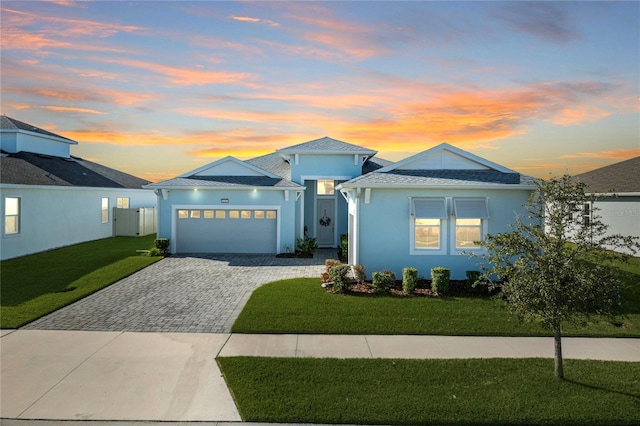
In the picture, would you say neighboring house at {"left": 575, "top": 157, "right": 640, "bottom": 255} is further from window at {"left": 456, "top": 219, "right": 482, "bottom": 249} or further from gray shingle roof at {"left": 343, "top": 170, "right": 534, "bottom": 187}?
window at {"left": 456, "top": 219, "right": 482, "bottom": 249}

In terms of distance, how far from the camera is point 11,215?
1823cm

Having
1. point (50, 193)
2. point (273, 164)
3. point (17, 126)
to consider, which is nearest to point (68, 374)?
point (50, 193)

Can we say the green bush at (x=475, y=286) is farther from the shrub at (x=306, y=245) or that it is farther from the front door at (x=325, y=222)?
the front door at (x=325, y=222)

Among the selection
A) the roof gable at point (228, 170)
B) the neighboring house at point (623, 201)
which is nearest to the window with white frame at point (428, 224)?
the roof gable at point (228, 170)

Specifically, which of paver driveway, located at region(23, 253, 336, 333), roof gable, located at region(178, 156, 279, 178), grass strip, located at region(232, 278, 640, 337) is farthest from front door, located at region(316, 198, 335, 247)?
grass strip, located at region(232, 278, 640, 337)

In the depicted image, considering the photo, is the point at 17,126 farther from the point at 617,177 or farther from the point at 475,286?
the point at 617,177

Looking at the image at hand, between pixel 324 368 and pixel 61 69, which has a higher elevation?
pixel 61 69

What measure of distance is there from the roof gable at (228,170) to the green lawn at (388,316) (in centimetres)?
952

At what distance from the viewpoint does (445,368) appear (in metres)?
6.97

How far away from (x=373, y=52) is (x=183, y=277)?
36.1 ft

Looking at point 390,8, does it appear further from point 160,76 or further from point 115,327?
point 115,327

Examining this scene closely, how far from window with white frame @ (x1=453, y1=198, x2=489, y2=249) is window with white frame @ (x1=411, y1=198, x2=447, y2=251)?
52cm

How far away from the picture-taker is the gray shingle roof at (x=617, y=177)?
21763 millimetres

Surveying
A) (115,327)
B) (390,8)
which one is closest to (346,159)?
(390,8)
